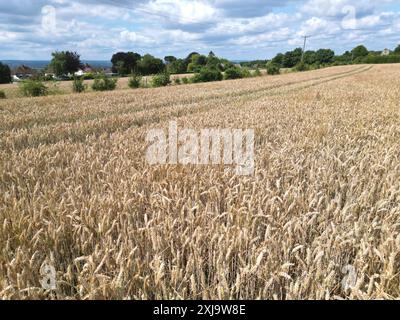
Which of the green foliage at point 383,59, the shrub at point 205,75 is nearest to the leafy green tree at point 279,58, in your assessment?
the green foliage at point 383,59

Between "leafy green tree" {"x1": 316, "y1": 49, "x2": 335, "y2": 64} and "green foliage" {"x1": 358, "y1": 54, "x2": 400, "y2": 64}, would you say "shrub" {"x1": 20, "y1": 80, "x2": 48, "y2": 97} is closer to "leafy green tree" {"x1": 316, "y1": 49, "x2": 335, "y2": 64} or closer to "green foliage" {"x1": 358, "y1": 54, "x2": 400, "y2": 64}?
"green foliage" {"x1": 358, "y1": 54, "x2": 400, "y2": 64}

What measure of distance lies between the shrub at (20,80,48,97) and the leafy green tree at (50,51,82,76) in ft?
143

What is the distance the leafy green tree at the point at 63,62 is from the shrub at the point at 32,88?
143ft

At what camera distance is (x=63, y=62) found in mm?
64000

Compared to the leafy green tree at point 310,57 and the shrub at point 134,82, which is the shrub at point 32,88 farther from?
the leafy green tree at point 310,57

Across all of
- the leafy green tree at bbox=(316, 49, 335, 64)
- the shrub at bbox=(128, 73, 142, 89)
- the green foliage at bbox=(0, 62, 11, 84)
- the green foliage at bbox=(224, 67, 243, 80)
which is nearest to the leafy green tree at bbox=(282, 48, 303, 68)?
the leafy green tree at bbox=(316, 49, 335, 64)

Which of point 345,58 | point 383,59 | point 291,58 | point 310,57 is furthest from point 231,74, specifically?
point 345,58

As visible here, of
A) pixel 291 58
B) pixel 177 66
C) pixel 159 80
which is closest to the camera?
pixel 159 80

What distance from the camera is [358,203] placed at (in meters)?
3.03

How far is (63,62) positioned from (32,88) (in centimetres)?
4531

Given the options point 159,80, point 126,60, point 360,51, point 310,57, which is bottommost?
point 159,80

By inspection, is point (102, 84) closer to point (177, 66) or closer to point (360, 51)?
point (177, 66)

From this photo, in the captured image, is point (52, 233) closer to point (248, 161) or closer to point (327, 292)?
point (327, 292)

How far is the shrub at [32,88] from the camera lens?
23.5 metres
